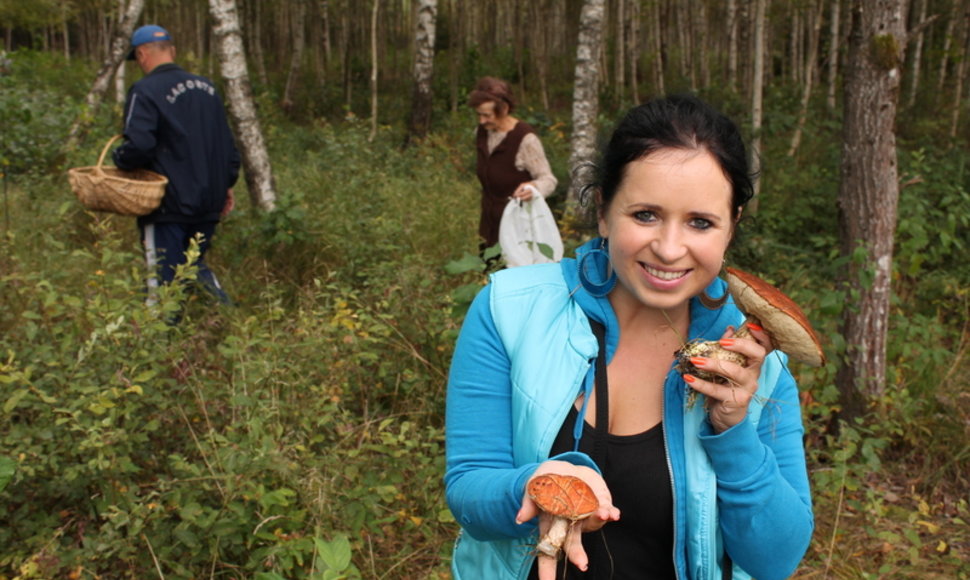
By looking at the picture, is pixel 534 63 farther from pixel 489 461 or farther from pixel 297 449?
pixel 489 461

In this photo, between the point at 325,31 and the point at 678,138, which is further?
the point at 325,31

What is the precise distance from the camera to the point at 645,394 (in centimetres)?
142

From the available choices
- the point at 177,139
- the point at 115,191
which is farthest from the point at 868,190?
the point at 115,191

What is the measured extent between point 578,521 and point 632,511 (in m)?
0.28

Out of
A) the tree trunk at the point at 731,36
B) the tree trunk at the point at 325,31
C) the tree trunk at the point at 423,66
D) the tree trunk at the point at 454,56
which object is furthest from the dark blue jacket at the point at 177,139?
the tree trunk at the point at 325,31

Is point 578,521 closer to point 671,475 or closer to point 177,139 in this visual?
point 671,475

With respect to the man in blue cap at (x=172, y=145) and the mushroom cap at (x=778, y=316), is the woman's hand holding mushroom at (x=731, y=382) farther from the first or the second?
the man in blue cap at (x=172, y=145)

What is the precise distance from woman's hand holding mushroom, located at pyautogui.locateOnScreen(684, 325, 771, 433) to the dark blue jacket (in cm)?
404

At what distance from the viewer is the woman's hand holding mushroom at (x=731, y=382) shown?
1.22 meters

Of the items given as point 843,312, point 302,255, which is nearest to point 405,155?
point 302,255

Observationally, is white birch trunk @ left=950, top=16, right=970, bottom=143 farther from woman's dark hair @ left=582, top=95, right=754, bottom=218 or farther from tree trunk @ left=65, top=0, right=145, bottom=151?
woman's dark hair @ left=582, top=95, right=754, bottom=218

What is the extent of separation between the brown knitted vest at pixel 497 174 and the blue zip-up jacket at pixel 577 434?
375cm

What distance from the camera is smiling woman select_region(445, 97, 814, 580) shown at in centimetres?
130

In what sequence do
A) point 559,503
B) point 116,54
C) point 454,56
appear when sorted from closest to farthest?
point 559,503, point 116,54, point 454,56
